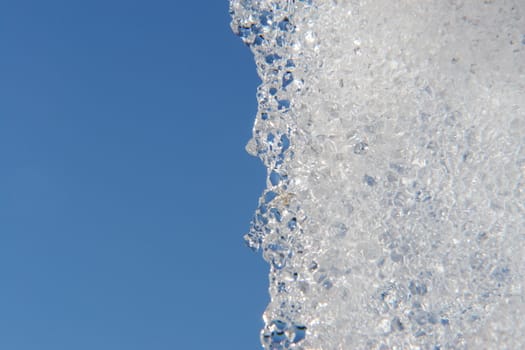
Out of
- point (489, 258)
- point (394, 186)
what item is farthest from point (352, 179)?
point (489, 258)

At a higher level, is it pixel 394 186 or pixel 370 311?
pixel 394 186

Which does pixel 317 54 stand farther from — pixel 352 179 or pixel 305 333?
pixel 305 333

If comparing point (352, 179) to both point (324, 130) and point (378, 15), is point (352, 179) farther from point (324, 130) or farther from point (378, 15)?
point (378, 15)

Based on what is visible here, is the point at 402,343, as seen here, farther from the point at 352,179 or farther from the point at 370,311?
the point at 352,179

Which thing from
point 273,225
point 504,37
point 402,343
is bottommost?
point 402,343

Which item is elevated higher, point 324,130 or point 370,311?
point 324,130

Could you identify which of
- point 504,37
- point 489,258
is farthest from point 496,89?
point 489,258
